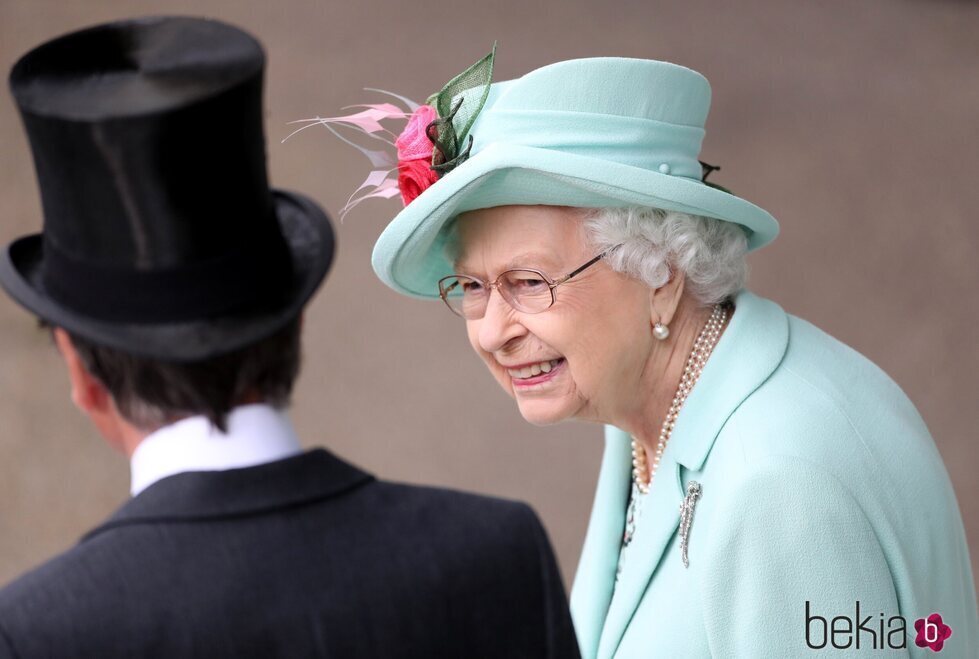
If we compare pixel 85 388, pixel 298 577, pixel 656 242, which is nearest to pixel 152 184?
pixel 85 388

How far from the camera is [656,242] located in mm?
2150

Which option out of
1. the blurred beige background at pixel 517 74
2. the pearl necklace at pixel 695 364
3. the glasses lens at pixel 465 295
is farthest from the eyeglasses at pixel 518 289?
the blurred beige background at pixel 517 74

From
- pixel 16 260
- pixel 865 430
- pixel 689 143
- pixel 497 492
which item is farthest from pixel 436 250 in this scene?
pixel 497 492

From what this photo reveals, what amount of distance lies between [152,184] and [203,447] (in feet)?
0.95

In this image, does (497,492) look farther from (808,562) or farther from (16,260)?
(16,260)

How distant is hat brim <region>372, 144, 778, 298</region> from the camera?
203 centimetres

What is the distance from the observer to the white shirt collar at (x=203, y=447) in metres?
1.37

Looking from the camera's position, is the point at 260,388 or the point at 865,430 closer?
the point at 260,388

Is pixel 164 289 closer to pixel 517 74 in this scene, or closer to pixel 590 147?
pixel 590 147

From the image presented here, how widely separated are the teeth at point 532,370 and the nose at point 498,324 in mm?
66

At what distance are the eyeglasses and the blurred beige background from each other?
3.01 m

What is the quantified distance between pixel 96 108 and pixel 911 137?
187 inches

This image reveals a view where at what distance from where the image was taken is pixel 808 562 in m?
1.87
